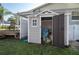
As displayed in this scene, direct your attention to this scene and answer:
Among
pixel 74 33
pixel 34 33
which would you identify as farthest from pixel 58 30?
pixel 34 33

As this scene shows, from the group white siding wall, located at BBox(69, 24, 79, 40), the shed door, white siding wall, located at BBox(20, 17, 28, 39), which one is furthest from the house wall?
white siding wall, located at BBox(69, 24, 79, 40)

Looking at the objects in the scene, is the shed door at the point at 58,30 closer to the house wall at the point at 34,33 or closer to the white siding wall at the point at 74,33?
the white siding wall at the point at 74,33

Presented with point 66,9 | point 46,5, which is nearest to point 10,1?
point 46,5

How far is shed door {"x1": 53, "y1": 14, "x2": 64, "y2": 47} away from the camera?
14.7 ft

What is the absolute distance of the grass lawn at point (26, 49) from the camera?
448 cm

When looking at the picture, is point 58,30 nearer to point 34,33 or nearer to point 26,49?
point 34,33

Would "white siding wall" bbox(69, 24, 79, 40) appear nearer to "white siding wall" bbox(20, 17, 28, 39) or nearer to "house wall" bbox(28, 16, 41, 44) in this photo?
"house wall" bbox(28, 16, 41, 44)

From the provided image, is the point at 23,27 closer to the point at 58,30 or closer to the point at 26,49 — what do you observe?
the point at 26,49

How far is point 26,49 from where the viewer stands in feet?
14.8

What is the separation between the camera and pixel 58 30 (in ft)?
14.8

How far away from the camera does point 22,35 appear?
4555mm

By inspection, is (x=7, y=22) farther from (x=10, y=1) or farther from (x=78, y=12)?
(x=78, y=12)

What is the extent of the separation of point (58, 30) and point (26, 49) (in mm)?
544

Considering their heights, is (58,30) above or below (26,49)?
above
